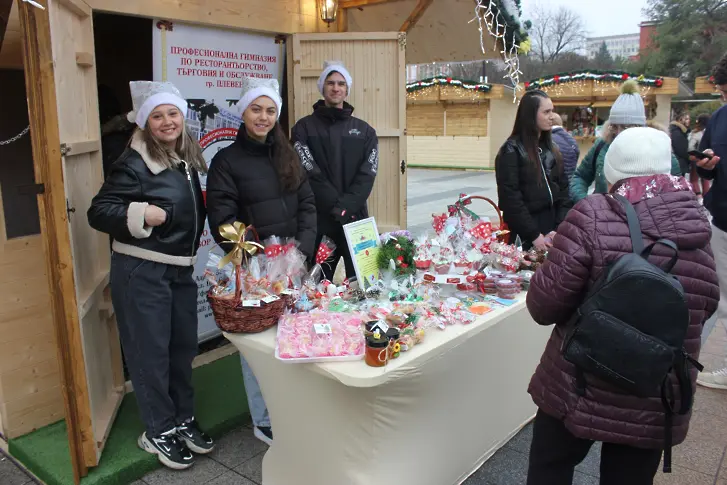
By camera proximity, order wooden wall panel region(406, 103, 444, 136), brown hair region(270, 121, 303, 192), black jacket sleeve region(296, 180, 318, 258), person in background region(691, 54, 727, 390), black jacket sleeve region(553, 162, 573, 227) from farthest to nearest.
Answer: wooden wall panel region(406, 103, 444, 136) → black jacket sleeve region(553, 162, 573, 227) → person in background region(691, 54, 727, 390) → black jacket sleeve region(296, 180, 318, 258) → brown hair region(270, 121, 303, 192)

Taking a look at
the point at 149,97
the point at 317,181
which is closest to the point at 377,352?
the point at 149,97

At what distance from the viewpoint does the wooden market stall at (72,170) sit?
246 cm

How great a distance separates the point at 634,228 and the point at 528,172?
6.64ft

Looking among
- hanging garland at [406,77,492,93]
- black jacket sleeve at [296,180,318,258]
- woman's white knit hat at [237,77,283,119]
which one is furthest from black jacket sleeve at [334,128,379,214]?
hanging garland at [406,77,492,93]

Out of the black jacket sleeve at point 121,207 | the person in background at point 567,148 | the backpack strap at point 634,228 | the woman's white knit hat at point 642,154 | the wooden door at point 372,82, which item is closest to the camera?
the backpack strap at point 634,228

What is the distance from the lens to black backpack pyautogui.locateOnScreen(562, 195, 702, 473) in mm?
1691

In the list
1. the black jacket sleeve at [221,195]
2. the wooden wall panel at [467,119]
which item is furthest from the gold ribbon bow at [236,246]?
the wooden wall panel at [467,119]

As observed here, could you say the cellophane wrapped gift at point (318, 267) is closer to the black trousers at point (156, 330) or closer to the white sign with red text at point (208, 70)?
the black trousers at point (156, 330)

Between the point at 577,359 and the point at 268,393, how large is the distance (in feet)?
4.54

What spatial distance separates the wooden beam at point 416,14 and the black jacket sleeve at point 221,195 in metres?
2.59

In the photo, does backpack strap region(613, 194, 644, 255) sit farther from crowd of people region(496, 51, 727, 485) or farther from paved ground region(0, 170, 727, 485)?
paved ground region(0, 170, 727, 485)

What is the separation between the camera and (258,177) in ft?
9.74

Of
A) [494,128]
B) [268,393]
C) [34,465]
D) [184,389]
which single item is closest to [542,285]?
[268,393]

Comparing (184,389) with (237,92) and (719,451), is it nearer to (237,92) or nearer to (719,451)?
(237,92)
